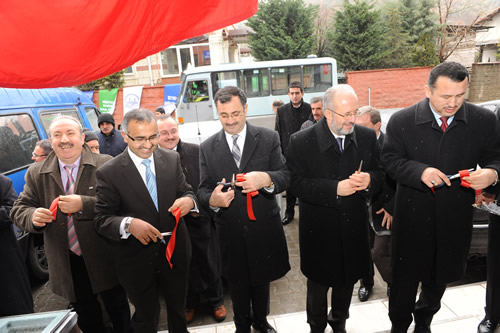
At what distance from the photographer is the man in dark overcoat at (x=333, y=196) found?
260 cm

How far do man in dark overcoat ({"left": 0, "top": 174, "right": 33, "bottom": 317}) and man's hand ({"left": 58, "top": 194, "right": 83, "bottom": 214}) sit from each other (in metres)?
0.57

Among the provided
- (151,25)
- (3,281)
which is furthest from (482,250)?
(3,281)

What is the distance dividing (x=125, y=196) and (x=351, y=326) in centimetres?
237

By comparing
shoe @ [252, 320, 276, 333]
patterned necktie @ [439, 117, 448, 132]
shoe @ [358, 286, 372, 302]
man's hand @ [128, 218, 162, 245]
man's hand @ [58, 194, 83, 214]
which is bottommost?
shoe @ [358, 286, 372, 302]

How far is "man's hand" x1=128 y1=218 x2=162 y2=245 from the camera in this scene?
7.80ft

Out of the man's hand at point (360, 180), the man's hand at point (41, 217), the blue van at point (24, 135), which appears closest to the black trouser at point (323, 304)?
the man's hand at point (360, 180)

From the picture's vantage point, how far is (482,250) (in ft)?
12.5

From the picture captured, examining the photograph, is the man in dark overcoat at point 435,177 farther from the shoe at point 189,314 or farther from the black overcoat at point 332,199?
the shoe at point 189,314

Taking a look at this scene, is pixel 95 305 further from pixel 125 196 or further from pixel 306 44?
pixel 306 44

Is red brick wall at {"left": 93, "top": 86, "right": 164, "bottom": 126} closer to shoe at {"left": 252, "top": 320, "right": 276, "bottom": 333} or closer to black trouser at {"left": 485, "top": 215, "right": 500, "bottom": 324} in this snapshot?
shoe at {"left": 252, "top": 320, "right": 276, "bottom": 333}

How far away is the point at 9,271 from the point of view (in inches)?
109

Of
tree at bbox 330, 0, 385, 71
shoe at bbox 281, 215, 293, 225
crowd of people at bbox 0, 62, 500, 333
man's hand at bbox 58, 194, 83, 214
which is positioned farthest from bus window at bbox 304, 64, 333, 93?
man's hand at bbox 58, 194, 83, 214

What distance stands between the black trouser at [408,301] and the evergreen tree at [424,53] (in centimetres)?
2414

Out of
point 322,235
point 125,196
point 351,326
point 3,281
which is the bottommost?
point 351,326
